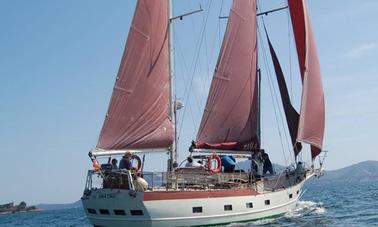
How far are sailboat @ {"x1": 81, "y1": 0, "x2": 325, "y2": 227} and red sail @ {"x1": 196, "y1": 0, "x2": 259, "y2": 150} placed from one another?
2.3 inches

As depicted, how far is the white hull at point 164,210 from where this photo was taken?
2458 cm

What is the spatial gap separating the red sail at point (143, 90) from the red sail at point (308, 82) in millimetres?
8558

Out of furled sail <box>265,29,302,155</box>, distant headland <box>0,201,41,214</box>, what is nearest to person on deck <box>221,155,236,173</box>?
furled sail <box>265,29,302,155</box>

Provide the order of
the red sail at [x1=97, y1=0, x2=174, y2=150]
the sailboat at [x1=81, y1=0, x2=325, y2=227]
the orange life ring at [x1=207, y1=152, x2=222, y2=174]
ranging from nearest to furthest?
1. the sailboat at [x1=81, y1=0, x2=325, y2=227]
2. the red sail at [x1=97, y1=0, x2=174, y2=150]
3. the orange life ring at [x1=207, y1=152, x2=222, y2=174]

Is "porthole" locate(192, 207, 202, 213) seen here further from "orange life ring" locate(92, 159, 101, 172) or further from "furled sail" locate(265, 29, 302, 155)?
"furled sail" locate(265, 29, 302, 155)

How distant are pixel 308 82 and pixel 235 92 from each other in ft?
14.5

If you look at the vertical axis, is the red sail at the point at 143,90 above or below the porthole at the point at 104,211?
above

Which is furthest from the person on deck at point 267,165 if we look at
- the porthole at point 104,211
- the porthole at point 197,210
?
the porthole at point 104,211

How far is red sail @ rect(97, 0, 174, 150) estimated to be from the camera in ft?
90.6

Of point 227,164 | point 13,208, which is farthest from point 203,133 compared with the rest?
point 13,208

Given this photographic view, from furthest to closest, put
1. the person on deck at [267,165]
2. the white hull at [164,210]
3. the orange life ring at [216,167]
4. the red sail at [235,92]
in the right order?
the person on deck at [267,165]
the red sail at [235,92]
the orange life ring at [216,167]
the white hull at [164,210]

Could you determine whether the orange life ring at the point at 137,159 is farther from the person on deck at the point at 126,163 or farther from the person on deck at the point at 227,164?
the person on deck at the point at 227,164

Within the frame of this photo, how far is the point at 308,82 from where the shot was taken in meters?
33.7

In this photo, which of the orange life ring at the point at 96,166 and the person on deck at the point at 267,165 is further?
the person on deck at the point at 267,165
